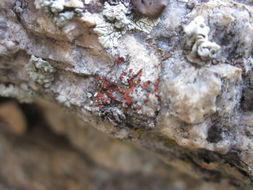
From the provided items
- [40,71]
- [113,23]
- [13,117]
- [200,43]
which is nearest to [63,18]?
[113,23]

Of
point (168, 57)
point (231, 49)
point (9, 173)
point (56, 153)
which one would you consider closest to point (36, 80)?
point (168, 57)

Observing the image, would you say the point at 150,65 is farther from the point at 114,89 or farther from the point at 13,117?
the point at 13,117

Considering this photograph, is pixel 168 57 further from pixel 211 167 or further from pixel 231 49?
pixel 211 167

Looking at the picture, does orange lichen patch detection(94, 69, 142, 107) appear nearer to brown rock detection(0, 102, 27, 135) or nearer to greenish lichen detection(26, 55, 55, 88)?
greenish lichen detection(26, 55, 55, 88)

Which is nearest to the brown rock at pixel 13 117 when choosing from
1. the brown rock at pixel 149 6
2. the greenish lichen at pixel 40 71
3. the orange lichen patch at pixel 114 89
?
the greenish lichen at pixel 40 71

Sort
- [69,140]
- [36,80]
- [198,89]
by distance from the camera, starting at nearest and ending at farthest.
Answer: [198,89] → [36,80] → [69,140]

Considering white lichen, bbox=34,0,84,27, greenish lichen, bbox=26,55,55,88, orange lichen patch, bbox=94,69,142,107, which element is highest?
white lichen, bbox=34,0,84,27

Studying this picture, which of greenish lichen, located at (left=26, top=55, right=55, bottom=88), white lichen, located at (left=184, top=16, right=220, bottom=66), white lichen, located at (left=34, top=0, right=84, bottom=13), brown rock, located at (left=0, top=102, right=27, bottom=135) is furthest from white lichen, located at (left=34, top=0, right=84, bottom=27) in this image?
brown rock, located at (left=0, top=102, right=27, bottom=135)
